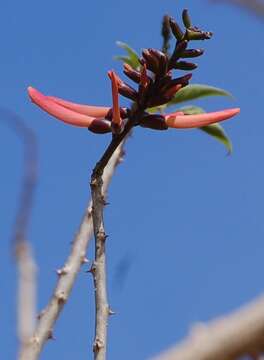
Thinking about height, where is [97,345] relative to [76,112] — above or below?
below

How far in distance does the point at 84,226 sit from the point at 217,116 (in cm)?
70

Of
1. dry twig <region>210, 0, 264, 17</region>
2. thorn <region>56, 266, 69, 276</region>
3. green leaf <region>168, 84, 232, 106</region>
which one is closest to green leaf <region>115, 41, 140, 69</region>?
green leaf <region>168, 84, 232, 106</region>

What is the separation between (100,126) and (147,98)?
0.36 feet

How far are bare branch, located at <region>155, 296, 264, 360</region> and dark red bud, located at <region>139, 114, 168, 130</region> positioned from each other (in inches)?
29.4

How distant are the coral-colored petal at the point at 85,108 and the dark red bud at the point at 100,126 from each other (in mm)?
18

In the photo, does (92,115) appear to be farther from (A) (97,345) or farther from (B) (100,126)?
(A) (97,345)

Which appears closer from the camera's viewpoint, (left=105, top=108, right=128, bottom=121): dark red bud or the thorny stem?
the thorny stem

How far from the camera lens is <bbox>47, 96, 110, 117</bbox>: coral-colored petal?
1.03 meters

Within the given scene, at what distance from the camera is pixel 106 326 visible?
843mm

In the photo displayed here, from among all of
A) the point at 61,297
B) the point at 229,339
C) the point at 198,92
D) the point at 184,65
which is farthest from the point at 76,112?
the point at 198,92

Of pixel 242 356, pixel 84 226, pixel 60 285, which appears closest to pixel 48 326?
pixel 60 285

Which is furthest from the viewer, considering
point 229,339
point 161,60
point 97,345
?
point 161,60

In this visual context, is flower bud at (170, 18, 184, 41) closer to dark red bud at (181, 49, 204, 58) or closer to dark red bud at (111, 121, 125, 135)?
dark red bud at (181, 49, 204, 58)

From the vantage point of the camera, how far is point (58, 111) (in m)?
1.04
